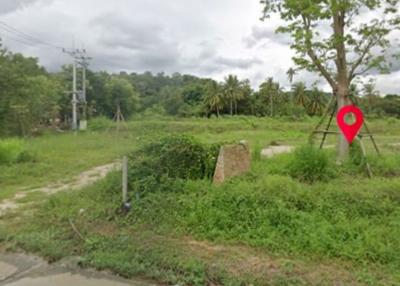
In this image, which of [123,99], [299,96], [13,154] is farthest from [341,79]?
[123,99]

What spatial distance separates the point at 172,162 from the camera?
18.1 ft

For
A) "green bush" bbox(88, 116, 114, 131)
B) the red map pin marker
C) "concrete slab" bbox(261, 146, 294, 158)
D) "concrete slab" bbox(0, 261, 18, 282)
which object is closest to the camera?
"concrete slab" bbox(0, 261, 18, 282)

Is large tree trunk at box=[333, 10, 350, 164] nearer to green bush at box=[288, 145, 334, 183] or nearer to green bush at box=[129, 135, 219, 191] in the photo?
green bush at box=[288, 145, 334, 183]

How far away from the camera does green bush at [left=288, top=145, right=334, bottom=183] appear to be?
18.3ft

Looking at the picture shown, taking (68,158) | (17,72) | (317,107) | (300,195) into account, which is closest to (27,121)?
(17,72)

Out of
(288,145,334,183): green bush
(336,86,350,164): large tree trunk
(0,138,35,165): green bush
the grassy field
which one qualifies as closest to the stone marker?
the grassy field

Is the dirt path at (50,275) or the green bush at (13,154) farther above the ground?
the green bush at (13,154)

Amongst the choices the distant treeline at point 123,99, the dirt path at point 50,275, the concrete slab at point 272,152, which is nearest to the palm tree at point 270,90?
the distant treeline at point 123,99

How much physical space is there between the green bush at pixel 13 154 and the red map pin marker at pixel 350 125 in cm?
868

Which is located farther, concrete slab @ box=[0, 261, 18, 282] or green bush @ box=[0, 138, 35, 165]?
green bush @ box=[0, 138, 35, 165]

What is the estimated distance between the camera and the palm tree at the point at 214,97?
36.3 meters

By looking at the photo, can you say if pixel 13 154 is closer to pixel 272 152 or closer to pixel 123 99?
pixel 272 152

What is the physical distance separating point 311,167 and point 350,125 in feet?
5.42

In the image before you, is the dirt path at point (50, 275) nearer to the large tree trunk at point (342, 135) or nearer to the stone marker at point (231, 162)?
the stone marker at point (231, 162)
